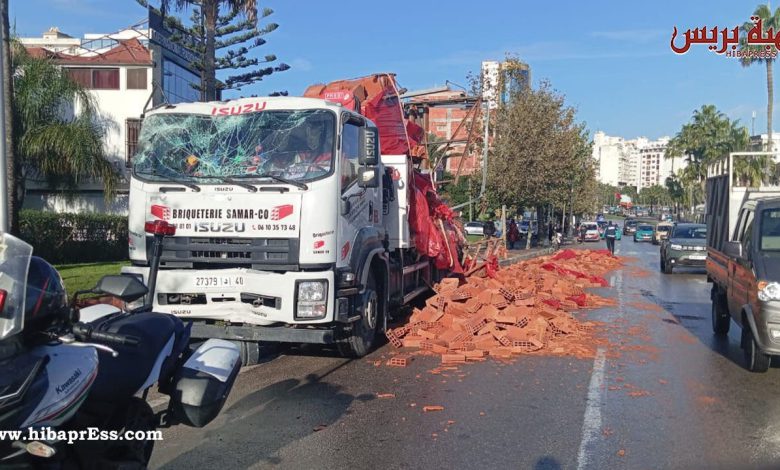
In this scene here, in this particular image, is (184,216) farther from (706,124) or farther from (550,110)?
(706,124)

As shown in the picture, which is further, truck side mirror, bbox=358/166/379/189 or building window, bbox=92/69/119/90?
building window, bbox=92/69/119/90

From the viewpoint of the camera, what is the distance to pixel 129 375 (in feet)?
11.2

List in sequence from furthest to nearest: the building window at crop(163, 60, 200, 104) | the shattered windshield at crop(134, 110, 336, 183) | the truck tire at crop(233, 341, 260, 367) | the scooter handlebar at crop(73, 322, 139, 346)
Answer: the building window at crop(163, 60, 200, 104) → the shattered windshield at crop(134, 110, 336, 183) → the truck tire at crop(233, 341, 260, 367) → the scooter handlebar at crop(73, 322, 139, 346)

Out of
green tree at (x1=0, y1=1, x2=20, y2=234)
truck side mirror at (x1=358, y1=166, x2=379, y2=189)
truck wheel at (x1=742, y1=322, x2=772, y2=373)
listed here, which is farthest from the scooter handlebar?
green tree at (x1=0, y1=1, x2=20, y2=234)

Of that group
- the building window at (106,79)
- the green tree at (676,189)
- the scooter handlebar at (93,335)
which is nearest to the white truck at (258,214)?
the scooter handlebar at (93,335)

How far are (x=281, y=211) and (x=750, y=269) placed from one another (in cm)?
521

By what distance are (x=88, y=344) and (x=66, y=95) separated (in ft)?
84.5

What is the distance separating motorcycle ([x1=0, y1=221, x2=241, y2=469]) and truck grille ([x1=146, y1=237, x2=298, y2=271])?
323 cm

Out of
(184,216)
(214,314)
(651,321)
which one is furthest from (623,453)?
(651,321)

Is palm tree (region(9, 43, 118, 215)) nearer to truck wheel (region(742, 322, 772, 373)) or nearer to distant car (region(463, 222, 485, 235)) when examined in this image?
truck wheel (region(742, 322, 772, 373))

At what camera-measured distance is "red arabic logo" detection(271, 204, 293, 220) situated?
730 centimetres

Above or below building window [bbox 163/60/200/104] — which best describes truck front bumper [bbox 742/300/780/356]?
below

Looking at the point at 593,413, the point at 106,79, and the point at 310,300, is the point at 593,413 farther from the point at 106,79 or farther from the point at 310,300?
the point at 106,79

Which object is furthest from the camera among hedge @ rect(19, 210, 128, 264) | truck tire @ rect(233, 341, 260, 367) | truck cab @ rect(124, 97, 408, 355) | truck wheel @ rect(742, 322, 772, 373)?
hedge @ rect(19, 210, 128, 264)
